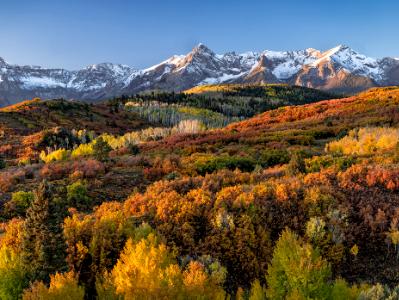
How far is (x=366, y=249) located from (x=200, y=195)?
7.85m

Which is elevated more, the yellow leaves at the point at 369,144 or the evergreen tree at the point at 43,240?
the yellow leaves at the point at 369,144

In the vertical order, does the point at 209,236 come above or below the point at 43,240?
below

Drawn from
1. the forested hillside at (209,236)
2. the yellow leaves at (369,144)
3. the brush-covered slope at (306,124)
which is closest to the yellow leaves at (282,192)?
the forested hillside at (209,236)

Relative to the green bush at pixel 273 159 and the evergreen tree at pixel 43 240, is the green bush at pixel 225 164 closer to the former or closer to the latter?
the green bush at pixel 273 159

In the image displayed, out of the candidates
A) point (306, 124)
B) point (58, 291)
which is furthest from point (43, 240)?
point (306, 124)

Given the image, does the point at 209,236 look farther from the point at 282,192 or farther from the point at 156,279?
the point at 156,279

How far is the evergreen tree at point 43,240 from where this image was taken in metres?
15.3

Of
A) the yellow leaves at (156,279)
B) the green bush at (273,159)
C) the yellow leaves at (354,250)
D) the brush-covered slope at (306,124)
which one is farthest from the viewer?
the brush-covered slope at (306,124)

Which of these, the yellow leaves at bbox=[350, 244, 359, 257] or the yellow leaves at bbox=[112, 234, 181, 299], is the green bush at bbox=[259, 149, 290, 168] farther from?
the yellow leaves at bbox=[112, 234, 181, 299]

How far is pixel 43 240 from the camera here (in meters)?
15.6

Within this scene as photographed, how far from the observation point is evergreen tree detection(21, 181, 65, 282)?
50.1ft

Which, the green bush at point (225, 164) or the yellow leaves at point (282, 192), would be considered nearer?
the yellow leaves at point (282, 192)

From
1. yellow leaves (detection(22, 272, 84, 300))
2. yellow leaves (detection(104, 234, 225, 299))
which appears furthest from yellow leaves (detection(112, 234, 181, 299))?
yellow leaves (detection(22, 272, 84, 300))

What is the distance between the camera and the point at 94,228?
57.7ft
